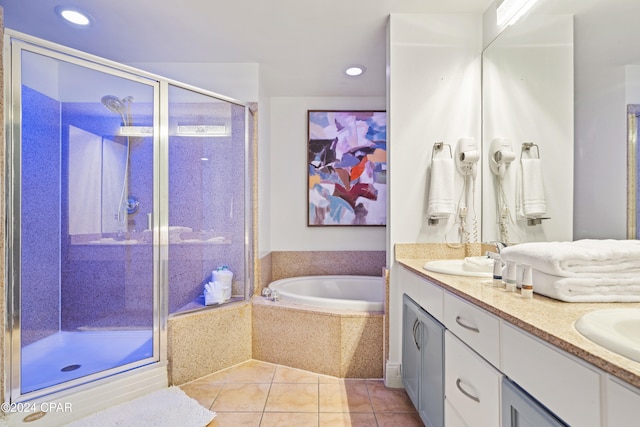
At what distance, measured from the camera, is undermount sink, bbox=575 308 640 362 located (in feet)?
1.81

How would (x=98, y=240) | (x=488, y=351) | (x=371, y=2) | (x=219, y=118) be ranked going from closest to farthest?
(x=488, y=351) < (x=371, y=2) < (x=98, y=240) < (x=219, y=118)

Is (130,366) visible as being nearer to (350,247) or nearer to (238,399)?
(238,399)

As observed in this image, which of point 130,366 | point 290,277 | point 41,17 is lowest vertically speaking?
point 130,366

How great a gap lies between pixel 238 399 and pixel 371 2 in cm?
247

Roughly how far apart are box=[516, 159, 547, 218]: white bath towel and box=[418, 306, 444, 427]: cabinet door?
758 millimetres

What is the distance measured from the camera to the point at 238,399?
5.86 ft

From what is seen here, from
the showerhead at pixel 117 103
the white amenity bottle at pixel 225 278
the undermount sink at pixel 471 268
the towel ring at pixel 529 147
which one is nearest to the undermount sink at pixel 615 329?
the undermount sink at pixel 471 268

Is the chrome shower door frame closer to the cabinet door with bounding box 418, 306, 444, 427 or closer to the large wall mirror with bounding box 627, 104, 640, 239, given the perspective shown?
the cabinet door with bounding box 418, 306, 444, 427

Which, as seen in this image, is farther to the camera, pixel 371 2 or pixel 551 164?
pixel 371 2

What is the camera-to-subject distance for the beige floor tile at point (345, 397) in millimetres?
1698

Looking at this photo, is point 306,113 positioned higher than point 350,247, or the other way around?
point 306,113

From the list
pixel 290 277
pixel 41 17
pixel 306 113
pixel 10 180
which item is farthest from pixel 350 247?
pixel 41 17

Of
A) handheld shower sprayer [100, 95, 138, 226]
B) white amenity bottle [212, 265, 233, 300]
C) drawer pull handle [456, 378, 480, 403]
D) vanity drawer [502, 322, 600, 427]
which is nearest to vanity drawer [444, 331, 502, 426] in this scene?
drawer pull handle [456, 378, 480, 403]

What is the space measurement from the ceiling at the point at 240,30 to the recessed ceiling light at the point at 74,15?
0.12ft
